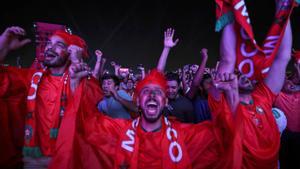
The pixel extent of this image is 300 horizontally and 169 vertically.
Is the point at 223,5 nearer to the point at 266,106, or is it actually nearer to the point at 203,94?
the point at 266,106

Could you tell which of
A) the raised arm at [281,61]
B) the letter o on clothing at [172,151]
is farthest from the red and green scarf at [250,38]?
the letter o on clothing at [172,151]

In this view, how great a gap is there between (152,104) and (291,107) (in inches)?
99.9

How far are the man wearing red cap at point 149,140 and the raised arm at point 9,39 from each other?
0.87 m

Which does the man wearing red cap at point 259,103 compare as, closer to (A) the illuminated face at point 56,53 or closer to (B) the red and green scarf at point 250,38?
(B) the red and green scarf at point 250,38

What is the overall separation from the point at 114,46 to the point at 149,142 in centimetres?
1070

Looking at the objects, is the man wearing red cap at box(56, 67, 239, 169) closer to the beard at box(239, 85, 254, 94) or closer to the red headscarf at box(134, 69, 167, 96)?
the red headscarf at box(134, 69, 167, 96)

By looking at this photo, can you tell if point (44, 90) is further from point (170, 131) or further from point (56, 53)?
point (170, 131)

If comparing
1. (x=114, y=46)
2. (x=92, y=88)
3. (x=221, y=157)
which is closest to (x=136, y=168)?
(x=221, y=157)

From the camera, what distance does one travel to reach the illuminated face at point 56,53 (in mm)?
2453

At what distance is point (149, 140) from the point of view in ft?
7.14

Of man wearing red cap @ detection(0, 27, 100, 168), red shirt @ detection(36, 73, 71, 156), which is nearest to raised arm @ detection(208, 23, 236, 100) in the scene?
man wearing red cap @ detection(0, 27, 100, 168)

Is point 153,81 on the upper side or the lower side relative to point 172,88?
upper

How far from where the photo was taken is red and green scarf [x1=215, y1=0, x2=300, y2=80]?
2129mm

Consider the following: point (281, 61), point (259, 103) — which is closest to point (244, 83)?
point (259, 103)
